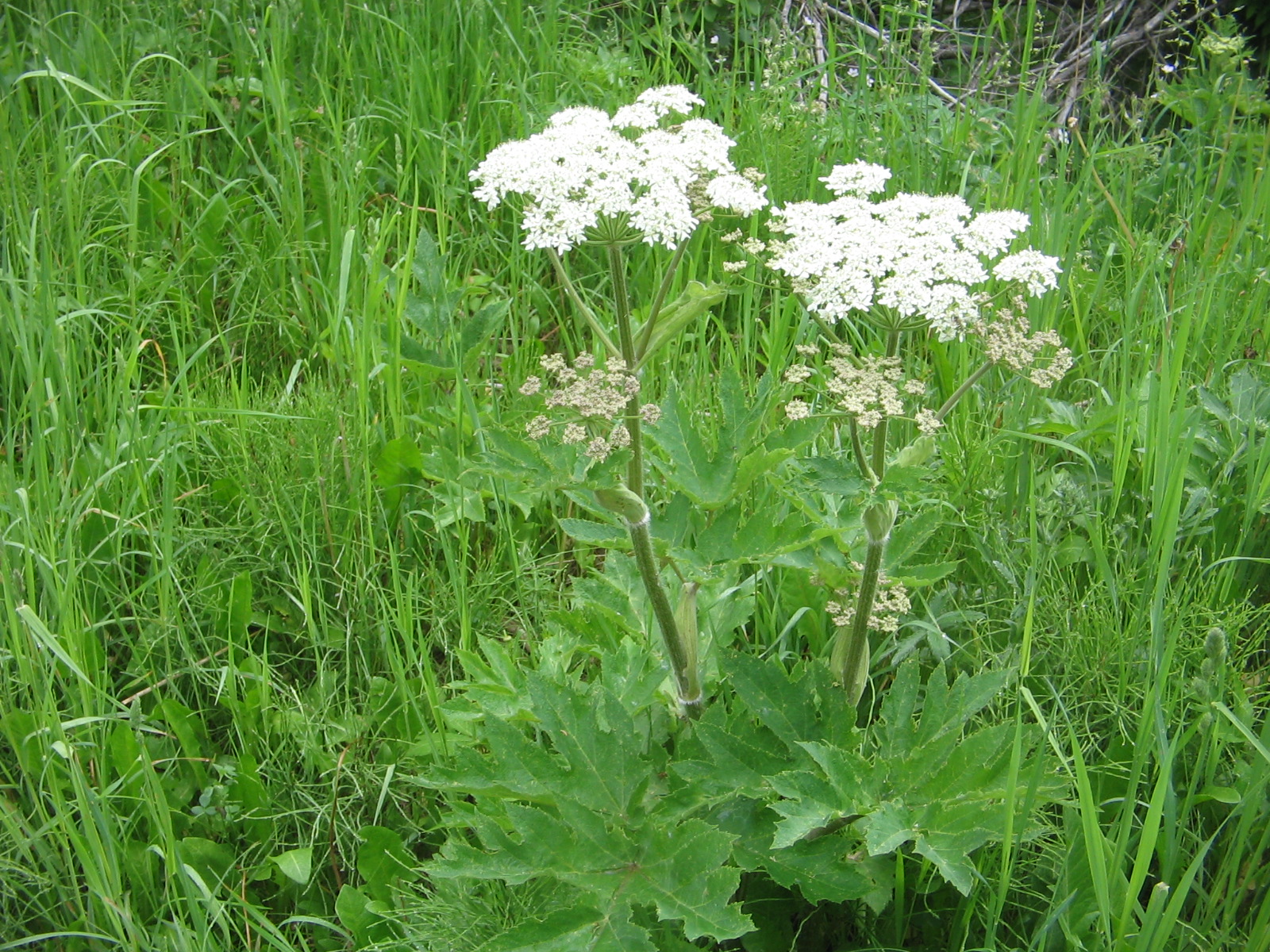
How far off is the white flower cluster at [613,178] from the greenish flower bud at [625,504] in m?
0.41

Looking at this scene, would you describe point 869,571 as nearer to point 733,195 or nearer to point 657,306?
point 657,306

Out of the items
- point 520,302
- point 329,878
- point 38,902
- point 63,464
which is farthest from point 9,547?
point 520,302

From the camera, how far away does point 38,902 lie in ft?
6.19

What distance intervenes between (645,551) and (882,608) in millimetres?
443

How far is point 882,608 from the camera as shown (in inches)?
73.7

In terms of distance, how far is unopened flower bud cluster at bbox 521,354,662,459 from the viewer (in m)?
1.64

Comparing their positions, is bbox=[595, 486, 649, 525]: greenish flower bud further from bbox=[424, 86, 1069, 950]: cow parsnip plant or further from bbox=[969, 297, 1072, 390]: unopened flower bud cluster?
bbox=[969, 297, 1072, 390]: unopened flower bud cluster

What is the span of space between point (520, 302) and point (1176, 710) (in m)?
2.13

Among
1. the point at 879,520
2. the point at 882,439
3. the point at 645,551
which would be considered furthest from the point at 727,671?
the point at 882,439

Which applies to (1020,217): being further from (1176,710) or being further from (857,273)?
(1176,710)

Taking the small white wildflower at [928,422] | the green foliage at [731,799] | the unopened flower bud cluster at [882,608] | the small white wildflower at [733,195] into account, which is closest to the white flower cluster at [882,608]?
the unopened flower bud cluster at [882,608]

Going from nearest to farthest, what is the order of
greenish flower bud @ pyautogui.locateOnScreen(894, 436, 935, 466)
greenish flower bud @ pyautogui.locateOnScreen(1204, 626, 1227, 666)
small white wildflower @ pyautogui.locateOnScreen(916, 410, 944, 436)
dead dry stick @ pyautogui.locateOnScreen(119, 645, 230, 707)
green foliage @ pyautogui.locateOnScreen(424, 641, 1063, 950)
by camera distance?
green foliage @ pyautogui.locateOnScreen(424, 641, 1063, 950) < small white wildflower @ pyautogui.locateOnScreen(916, 410, 944, 436) < greenish flower bud @ pyautogui.locateOnScreen(1204, 626, 1227, 666) < greenish flower bud @ pyautogui.locateOnScreen(894, 436, 935, 466) < dead dry stick @ pyautogui.locateOnScreen(119, 645, 230, 707)

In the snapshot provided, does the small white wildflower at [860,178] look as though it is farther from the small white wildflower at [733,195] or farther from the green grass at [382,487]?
the green grass at [382,487]

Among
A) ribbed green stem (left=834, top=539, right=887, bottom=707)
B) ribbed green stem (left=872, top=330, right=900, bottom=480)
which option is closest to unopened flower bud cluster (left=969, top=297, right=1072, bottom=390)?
ribbed green stem (left=872, top=330, right=900, bottom=480)
